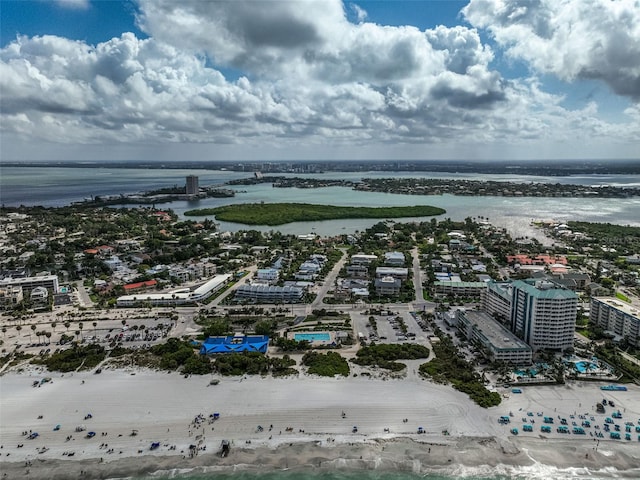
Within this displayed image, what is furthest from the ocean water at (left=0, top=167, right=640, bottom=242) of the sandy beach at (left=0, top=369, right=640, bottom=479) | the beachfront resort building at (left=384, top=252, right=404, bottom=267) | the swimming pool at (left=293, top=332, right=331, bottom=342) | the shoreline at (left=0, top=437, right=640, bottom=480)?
the shoreline at (left=0, top=437, right=640, bottom=480)

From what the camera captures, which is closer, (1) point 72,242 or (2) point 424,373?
(2) point 424,373

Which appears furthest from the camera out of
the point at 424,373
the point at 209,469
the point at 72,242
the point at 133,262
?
the point at 72,242

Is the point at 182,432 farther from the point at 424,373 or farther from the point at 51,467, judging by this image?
the point at 424,373

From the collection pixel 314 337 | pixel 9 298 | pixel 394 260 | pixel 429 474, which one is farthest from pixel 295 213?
pixel 429 474

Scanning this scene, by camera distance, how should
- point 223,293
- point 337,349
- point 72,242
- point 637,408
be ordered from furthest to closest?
point 72,242 → point 223,293 → point 337,349 → point 637,408

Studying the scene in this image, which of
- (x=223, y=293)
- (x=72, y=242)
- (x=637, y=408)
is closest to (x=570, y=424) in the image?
(x=637, y=408)

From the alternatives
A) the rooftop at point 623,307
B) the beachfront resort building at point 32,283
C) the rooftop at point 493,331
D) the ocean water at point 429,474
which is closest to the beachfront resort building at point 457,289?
the rooftop at point 493,331

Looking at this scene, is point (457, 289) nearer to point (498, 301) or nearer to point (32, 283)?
point (498, 301)
